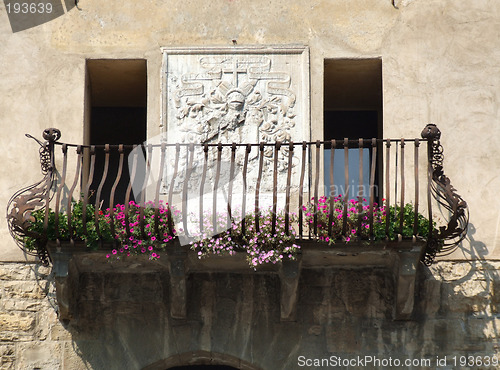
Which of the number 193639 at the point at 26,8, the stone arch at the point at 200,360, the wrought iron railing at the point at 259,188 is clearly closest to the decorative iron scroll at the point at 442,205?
the wrought iron railing at the point at 259,188

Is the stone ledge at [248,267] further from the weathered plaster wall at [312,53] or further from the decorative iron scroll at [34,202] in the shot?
the weathered plaster wall at [312,53]

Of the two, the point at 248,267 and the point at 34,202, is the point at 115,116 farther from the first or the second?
the point at 248,267

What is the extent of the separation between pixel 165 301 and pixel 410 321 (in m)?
2.13

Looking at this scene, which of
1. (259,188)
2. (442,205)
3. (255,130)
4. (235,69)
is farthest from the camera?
(235,69)

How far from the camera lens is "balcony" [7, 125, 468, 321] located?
1179 centimetres

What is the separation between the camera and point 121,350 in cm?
1234

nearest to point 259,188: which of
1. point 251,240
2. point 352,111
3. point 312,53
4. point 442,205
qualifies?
point 251,240

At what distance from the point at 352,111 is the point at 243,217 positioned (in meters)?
3.19

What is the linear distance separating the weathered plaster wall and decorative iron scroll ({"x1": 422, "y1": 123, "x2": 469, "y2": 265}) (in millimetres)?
304

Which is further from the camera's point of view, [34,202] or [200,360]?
[200,360]

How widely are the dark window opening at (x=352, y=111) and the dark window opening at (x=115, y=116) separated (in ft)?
6.05

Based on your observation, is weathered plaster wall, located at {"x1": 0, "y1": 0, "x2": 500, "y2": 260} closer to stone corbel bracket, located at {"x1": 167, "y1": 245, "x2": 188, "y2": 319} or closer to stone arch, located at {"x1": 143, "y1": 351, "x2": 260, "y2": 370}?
stone corbel bracket, located at {"x1": 167, "y1": 245, "x2": 188, "y2": 319}

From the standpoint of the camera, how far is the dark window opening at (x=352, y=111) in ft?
44.4

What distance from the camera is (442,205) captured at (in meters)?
12.6
